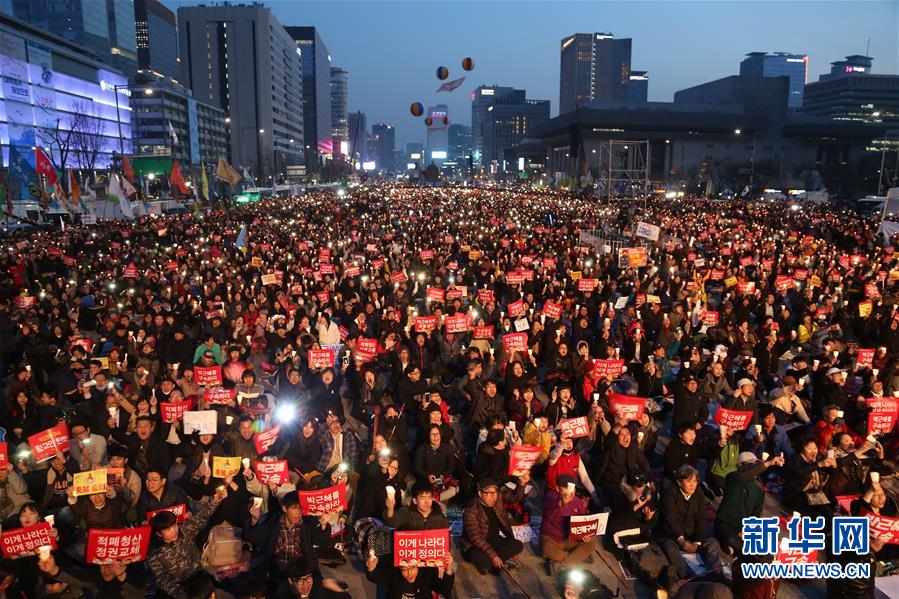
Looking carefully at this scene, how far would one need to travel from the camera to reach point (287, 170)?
469 feet

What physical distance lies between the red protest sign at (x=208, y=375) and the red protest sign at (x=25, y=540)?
4.25m

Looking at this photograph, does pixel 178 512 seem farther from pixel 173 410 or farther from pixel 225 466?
pixel 173 410

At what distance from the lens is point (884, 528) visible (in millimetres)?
5938

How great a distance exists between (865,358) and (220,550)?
10.5m

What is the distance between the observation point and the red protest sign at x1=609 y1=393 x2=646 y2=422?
8.27 metres

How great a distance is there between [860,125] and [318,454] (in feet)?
411

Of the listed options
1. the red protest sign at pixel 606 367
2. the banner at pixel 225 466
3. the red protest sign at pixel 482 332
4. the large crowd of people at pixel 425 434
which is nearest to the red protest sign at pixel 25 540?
the large crowd of people at pixel 425 434

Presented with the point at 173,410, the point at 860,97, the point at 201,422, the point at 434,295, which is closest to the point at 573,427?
the point at 201,422

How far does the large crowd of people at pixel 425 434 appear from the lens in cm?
613

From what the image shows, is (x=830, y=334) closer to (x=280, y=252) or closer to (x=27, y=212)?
(x=280, y=252)

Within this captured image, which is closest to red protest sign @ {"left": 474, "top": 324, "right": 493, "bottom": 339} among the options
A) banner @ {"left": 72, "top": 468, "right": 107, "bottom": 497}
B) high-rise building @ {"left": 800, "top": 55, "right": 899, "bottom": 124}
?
banner @ {"left": 72, "top": 468, "right": 107, "bottom": 497}

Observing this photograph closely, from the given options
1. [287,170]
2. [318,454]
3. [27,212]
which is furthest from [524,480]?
[287,170]

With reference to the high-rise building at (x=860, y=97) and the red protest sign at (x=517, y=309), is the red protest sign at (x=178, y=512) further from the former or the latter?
the high-rise building at (x=860, y=97)

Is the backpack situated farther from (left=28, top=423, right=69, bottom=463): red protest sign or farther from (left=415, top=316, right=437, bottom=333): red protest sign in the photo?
(left=415, top=316, right=437, bottom=333): red protest sign
